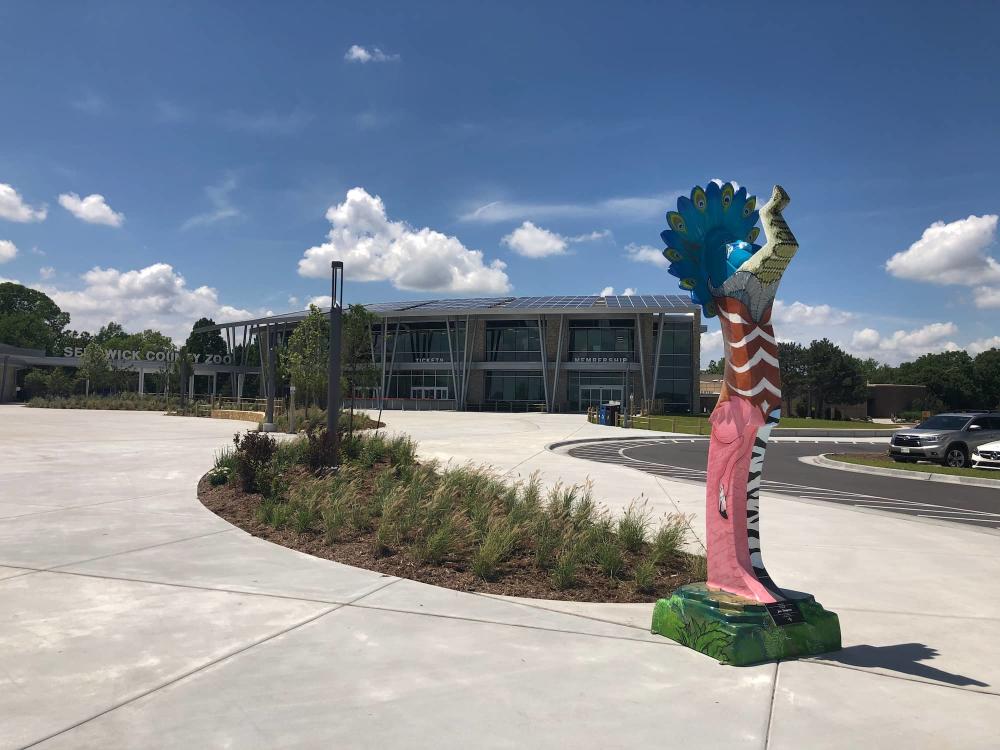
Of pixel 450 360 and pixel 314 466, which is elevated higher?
pixel 450 360

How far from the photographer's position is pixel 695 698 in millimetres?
3951

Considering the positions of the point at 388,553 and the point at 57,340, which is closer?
the point at 388,553

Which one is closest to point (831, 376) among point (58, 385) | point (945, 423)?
point (945, 423)

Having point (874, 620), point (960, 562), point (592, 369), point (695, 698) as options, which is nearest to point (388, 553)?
point (695, 698)

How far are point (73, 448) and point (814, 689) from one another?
18.7m

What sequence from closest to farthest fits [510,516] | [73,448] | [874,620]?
[874,620] < [510,516] < [73,448]

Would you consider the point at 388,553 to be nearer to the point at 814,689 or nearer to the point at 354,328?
the point at 814,689

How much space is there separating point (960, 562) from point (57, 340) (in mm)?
129405

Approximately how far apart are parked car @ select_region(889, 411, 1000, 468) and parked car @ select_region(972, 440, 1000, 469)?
0.54 meters

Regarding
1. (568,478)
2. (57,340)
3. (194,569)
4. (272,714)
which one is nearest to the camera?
(272,714)

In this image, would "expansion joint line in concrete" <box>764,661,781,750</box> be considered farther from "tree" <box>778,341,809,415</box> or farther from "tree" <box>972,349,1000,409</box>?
"tree" <box>972,349,1000,409</box>

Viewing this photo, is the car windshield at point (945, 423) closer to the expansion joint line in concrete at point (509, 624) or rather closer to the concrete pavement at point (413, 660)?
the concrete pavement at point (413, 660)

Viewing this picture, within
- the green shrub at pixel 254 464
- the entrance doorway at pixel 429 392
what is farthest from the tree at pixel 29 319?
the green shrub at pixel 254 464

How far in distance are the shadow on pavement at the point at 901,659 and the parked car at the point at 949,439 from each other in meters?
17.2
